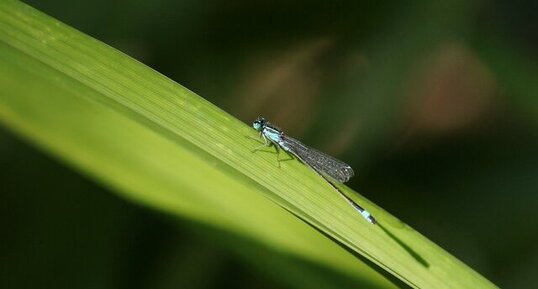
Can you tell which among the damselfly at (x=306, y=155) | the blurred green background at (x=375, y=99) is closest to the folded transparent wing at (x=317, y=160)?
the damselfly at (x=306, y=155)

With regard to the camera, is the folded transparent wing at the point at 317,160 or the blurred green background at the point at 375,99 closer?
the folded transparent wing at the point at 317,160

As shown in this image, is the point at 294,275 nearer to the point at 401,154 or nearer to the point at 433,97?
the point at 401,154

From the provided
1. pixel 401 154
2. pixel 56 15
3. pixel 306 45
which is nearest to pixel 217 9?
pixel 306 45

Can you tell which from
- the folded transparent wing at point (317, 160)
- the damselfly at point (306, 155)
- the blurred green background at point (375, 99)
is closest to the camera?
the damselfly at point (306, 155)

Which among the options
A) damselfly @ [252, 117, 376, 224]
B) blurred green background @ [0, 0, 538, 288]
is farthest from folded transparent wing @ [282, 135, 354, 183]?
blurred green background @ [0, 0, 538, 288]

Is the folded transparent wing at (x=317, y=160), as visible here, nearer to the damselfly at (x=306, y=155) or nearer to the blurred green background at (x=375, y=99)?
the damselfly at (x=306, y=155)

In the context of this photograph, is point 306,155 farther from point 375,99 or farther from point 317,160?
point 375,99

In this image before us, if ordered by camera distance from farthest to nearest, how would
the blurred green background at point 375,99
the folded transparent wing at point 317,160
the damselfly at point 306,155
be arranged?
the blurred green background at point 375,99 < the folded transparent wing at point 317,160 < the damselfly at point 306,155

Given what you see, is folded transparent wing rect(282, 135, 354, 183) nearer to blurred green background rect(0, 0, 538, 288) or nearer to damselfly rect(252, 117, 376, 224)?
damselfly rect(252, 117, 376, 224)

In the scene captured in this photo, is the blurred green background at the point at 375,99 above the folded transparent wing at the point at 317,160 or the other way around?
above
